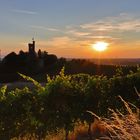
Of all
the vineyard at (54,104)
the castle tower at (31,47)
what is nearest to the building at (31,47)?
the castle tower at (31,47)

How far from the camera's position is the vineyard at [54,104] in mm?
9383

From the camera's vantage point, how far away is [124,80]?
12484 mm

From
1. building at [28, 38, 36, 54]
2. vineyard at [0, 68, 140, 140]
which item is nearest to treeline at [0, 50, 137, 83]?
building at [28, 38, 36, 54]

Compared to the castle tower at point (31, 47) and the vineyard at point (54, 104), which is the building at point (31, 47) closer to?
the castle tower at point (31, 47)

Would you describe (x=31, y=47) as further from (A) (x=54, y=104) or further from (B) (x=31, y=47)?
(A) (x=54, y=104)

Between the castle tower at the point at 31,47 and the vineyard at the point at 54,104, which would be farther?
the castle tower at the point at 31,47

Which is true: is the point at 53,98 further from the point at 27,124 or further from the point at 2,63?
the point at 2,63

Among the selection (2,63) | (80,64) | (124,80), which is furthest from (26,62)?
(124,80)

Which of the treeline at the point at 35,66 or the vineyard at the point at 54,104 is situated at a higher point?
the vineyard at the point at 54,104

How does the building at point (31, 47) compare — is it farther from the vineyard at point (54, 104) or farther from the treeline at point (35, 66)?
the vineyard at point (54, 104)

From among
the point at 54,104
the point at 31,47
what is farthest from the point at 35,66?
the point at 54,104

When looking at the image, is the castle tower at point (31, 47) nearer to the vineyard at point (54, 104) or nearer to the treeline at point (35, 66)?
the treeline at point (35, 66)

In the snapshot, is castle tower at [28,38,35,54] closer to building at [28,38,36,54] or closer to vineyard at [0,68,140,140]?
building at [28,38,36,54]

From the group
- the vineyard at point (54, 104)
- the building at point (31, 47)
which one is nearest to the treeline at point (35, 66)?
the building at point (31, 47)
